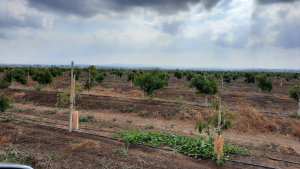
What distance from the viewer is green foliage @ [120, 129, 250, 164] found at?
6633mm

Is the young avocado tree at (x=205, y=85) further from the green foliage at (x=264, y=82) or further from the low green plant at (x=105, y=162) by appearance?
the low green plant at (x=105, y=162)

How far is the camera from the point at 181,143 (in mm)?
7383

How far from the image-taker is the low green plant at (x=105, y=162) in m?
5.59

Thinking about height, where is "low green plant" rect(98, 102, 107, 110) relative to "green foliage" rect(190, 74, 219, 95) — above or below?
below

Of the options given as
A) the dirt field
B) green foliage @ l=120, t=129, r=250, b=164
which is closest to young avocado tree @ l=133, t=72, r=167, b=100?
the dirt field

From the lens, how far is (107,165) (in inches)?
221

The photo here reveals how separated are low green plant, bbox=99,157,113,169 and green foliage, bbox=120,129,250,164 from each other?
1.50 metres

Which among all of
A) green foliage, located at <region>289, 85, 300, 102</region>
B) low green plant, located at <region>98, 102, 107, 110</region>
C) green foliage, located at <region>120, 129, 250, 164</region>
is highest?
green foliage, located at <region>289, 85, 300, 102</region>

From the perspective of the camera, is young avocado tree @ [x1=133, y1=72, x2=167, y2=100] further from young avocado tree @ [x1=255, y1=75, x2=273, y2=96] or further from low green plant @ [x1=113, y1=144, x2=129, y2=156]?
young avocado tree @ [x1=255, y1=75, x2=273, y2=96]

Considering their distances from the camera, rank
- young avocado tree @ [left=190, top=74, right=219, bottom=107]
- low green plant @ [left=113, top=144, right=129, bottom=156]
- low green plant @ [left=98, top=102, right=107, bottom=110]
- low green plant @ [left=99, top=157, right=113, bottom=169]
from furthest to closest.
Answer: low green plant @ [left=98, top=102, right=107, bottom=110] < young avocado tree @ [left=190, top=74, right=219, bottom=107] < low green plant @ [left=113, top=144, right=129, bottom=156] < low green plant @ [left=99, top=157, right=113, bottom=169]

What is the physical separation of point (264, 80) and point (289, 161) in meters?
18.7

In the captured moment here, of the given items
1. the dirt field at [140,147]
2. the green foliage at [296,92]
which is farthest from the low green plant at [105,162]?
the green foliage at [296,92]

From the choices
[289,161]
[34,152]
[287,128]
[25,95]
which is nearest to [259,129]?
[287,128]

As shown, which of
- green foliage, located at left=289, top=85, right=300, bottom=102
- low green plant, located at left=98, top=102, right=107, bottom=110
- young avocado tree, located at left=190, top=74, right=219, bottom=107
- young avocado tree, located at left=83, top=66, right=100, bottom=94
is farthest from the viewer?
young avocado tree, located at left=83, top=66, right=100, bottom=94
